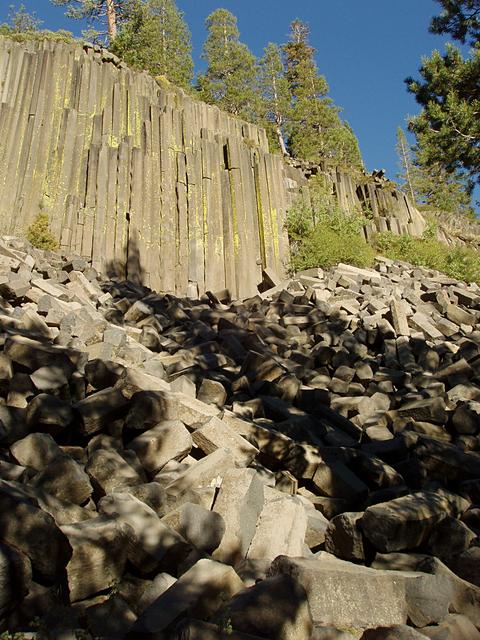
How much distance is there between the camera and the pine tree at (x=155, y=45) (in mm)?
24188

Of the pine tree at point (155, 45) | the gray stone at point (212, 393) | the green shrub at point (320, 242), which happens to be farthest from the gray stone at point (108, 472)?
the pine tree at point (155, 45)

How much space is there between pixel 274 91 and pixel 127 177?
29.0 meters

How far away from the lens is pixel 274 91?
1407 inches

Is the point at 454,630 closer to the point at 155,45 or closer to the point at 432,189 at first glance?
the point at 155,45

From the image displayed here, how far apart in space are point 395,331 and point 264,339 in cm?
219

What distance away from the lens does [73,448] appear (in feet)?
10.6

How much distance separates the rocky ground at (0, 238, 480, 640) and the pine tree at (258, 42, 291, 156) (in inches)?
1197

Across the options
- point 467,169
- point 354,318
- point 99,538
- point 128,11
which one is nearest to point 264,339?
point 354,318

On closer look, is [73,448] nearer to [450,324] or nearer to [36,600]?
[36,600]

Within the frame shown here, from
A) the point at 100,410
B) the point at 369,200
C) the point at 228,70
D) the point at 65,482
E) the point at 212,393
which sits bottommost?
the point at 65,482

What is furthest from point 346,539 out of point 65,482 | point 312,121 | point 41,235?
point 312,121

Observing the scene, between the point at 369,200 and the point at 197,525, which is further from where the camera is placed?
the point at 369,200

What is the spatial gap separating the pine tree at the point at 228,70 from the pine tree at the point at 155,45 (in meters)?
2.10

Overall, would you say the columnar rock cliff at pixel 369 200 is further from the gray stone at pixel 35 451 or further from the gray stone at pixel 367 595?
the gray stone at pixel 367 595
